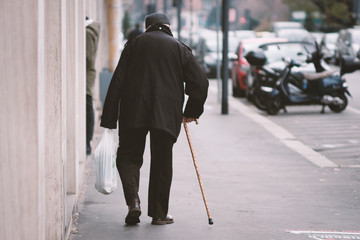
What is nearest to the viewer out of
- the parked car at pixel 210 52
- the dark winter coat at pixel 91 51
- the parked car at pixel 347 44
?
the dark winter coat at pixel 91 51

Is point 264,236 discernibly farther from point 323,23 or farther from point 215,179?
point 323,23

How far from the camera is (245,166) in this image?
11148mm

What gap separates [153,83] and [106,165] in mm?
771

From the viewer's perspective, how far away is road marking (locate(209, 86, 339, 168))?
38.8ft

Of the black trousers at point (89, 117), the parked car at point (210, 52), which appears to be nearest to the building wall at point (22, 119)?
the black trousers at point (89, 117)

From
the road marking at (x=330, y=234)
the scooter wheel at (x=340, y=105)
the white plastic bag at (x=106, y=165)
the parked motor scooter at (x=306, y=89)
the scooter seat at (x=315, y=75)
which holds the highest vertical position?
the white plastic bag at (x=106, y=165)

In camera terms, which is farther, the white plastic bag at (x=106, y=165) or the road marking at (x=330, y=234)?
the white plastic bag at (x=106, y=165)

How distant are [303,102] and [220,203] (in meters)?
9.90

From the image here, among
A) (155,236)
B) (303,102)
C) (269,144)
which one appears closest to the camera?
(155,236)

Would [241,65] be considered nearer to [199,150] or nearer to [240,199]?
[199,150]

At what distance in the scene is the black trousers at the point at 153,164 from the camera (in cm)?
729

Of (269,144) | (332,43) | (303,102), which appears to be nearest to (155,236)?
(269,144)

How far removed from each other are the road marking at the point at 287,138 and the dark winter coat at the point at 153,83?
14.6 feet

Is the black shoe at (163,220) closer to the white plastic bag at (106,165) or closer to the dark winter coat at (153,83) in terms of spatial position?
the white plastic bag at (106,165)
